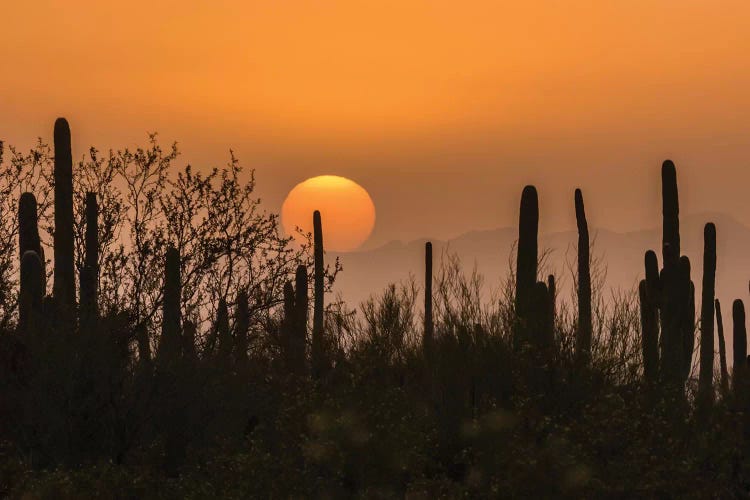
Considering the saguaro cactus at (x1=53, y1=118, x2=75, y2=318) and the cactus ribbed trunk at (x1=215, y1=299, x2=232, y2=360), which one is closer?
the saguaro cactus at (x1=53, y1=118, x2=75, y2=318)

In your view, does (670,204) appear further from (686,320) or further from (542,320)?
(542,320)

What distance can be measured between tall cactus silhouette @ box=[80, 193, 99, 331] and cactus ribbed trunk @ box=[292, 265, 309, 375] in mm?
4635

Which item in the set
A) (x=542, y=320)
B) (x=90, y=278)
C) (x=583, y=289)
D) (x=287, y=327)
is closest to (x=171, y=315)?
(x=90, y=278)

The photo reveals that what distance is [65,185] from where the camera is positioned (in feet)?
76.3

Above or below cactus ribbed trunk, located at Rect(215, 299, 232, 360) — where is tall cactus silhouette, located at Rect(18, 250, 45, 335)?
above

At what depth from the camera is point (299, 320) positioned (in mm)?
28625

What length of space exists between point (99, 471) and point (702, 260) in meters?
17.8

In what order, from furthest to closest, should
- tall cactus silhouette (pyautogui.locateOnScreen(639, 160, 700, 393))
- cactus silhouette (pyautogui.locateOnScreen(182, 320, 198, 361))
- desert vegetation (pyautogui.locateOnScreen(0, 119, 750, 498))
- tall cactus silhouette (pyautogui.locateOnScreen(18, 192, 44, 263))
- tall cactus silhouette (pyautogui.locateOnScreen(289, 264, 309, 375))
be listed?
tall cactus silhouette (pyautogui.locateOnScreen(289, 264, 309, 375)), tall cactus silhouette (pyautogui.locateOnScreen(18, 192, 44, 263)), tall cactus silhouette (pyautogui.locateOnScreen(639, 160, 700, 393)), cactus silhouette (pyautogui.locateOnScreen(182, 320, 198, 361)), desert vegetation (pyautogui.locateOnScreen(0, 119, 750, 498))

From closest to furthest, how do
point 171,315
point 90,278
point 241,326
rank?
point 171,315, point 90,278, point 241,326

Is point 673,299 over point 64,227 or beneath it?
beneath

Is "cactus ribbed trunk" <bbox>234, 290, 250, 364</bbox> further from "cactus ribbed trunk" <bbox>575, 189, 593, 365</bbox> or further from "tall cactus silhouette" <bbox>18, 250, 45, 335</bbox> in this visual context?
"cactus ribbed trunk" <bbox>575, 189, 593, 365</bbox>

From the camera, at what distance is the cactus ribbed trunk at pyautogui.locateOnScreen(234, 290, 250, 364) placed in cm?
2627

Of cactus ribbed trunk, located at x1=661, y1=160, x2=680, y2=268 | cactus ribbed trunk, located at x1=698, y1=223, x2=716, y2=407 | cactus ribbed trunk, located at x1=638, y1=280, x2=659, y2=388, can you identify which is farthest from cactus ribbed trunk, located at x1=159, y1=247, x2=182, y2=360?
cactus ribbed trunk, located at x1=698, y1=223, x2=716, y2=407

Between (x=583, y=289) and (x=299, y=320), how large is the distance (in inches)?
240
